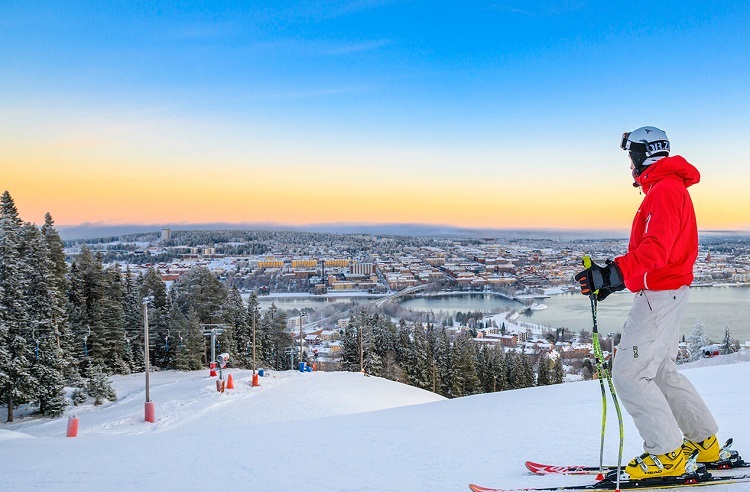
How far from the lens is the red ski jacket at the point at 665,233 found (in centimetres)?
256

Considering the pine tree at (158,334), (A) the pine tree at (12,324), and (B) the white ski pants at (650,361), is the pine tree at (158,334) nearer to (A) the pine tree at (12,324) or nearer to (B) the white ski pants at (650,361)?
(A) the pine tree at (12,324)

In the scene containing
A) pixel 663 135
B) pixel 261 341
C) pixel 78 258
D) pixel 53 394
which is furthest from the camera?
pixel 261 341

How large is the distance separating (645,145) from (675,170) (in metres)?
0.26

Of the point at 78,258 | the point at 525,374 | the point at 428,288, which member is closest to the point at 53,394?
the point at 78,258

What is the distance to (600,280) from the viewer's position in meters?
2.75

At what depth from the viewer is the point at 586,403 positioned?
6.00m

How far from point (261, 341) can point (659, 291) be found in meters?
43.8

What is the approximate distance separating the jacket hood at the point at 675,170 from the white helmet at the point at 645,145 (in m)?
0.11

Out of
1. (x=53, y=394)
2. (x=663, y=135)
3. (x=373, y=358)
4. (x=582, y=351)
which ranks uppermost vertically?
(x=663, y=135)

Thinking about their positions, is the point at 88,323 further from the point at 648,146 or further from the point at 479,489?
the point at 648,146

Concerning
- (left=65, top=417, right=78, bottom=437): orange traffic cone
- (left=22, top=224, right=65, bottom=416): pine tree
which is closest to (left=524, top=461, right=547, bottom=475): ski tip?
(left=65, top=417, right=78, bottom=437): orange traffic cone

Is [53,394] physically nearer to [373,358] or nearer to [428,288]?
[373,358]

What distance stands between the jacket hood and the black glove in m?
0.52

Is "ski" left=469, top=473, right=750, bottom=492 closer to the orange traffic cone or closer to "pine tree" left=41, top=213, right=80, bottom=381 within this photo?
the orange traffic cone
